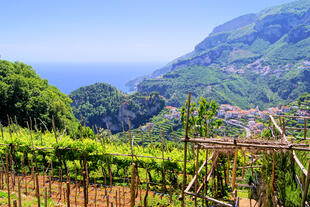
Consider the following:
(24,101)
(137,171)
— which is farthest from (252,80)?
(137,171)

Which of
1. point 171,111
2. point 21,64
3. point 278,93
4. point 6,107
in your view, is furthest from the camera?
point 278,93

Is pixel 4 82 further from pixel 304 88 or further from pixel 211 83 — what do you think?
pixel 211 83

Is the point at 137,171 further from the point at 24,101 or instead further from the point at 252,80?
the point at 252,80

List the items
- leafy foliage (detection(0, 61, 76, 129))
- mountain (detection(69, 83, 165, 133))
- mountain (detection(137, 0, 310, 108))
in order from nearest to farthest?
leafy foliage (detection(0, 61, 76, 129))
mountain (detection(69, 83, 165, 133))
mountain (detection(137, 0, 310, 108))

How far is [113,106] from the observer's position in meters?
90.4

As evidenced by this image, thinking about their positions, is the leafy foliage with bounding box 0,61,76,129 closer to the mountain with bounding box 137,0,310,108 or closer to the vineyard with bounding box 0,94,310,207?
the vineyard with bounding box 0,94,310,207

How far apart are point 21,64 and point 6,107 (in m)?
6.65

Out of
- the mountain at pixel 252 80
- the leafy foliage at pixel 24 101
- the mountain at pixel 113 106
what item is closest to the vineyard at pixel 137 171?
the leafy foliage at pixel 24 101

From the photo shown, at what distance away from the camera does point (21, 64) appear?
22.5 metres

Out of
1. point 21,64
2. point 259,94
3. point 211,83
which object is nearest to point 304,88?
point 259,94

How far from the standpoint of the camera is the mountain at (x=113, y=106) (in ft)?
289

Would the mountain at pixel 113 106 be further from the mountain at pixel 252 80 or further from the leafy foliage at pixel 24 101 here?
the leafy foliage at pixel 24 101

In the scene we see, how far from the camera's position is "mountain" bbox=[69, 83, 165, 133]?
87938 millimetres

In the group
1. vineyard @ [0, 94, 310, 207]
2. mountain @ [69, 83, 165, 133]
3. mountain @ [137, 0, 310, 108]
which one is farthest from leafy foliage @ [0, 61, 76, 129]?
mountain @ [137, 0, 310, 108]
